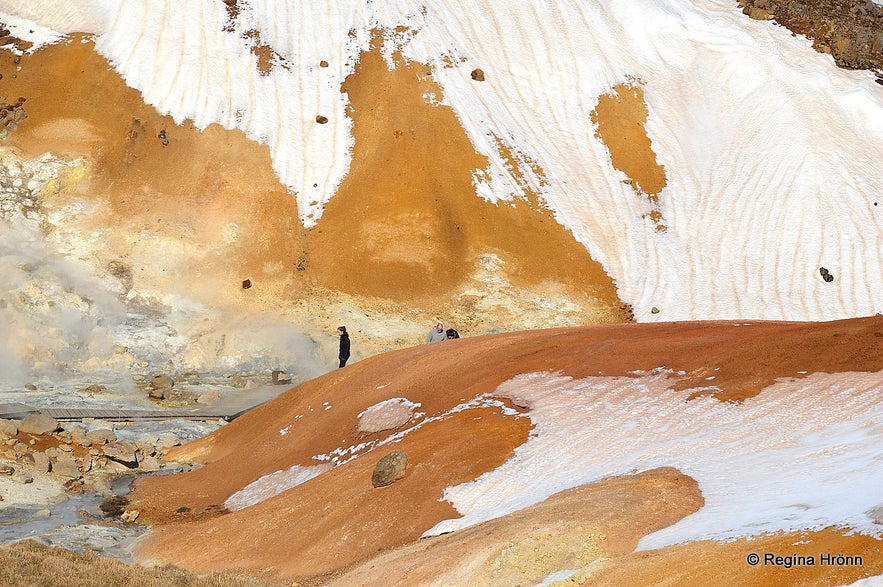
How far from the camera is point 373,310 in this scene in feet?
77.9

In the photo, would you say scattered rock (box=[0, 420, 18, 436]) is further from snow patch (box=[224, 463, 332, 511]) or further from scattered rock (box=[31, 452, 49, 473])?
snow patch (box=[224, 463, 332, 511])

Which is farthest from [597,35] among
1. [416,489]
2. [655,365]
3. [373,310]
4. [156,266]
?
[416,489]

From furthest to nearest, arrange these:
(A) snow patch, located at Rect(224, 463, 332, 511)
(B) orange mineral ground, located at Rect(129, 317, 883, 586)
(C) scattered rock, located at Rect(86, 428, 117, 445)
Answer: (C) scattered rock, located at Rect(86, 428, 117, 445) < (A) snow patch, located at Rect(224, 463, 332, 511) < (B) orange mineral ground, located at Rect(129, 317, 883, 586)

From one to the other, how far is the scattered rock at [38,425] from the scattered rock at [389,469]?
23.8ft

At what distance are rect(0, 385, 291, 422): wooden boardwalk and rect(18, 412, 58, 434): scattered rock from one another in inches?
30.2

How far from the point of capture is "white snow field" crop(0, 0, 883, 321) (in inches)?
1040

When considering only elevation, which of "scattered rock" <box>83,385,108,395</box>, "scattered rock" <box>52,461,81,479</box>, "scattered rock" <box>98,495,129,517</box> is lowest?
"scattered rock" <box>98,495,129,517</box>

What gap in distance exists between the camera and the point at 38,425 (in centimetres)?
1592

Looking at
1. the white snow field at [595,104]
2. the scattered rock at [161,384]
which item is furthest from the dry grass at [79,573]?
the white snow field at [595,104]

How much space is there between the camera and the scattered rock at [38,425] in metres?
15.9

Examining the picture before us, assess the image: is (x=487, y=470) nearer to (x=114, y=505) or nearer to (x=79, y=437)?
(x=114, y=505)

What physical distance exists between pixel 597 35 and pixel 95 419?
858 inches

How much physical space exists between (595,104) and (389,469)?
70.1 feet

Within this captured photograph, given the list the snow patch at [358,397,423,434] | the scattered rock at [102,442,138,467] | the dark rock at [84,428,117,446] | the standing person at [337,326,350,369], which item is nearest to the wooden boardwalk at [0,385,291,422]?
the dark rock at [84,428,117,446]
